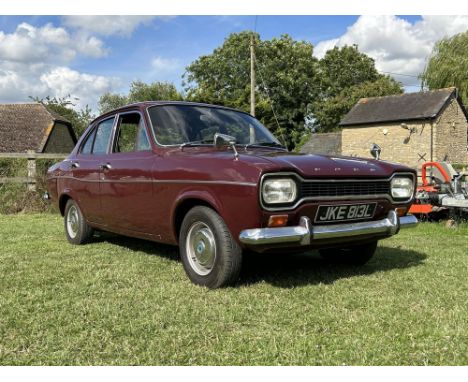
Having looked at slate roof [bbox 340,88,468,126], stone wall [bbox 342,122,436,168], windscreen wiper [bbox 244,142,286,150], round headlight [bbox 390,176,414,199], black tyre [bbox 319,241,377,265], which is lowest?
black tyre [bbox 319,241,377,265]

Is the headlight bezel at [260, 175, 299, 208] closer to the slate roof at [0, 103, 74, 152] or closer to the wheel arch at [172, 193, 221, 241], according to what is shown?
the wheel arch at [172, 193, 221, 241]

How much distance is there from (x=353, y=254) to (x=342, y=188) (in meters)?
1.36

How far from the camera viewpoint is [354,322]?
3318 millimetres

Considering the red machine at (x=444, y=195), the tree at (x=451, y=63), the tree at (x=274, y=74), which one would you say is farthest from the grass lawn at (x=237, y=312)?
the tree at (x=274, y=74)

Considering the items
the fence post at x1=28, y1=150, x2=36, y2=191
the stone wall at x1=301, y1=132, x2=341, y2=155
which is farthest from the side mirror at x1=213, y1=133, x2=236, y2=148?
the stone wall at x1=301, y1=132, x2=341, y2=155

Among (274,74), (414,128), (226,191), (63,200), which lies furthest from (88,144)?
(274,74)

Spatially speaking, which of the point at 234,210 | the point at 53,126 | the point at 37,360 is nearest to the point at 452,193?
the point at 234,210

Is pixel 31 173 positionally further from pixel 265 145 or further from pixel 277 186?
pixel 277 186

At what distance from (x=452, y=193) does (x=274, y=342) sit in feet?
21.3

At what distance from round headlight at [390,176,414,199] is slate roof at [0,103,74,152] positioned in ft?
99.0

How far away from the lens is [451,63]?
3406cm

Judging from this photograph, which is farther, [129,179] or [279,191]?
[129,179]

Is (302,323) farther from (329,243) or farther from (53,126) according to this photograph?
(53,126)

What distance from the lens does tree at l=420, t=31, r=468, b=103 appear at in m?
33.8
